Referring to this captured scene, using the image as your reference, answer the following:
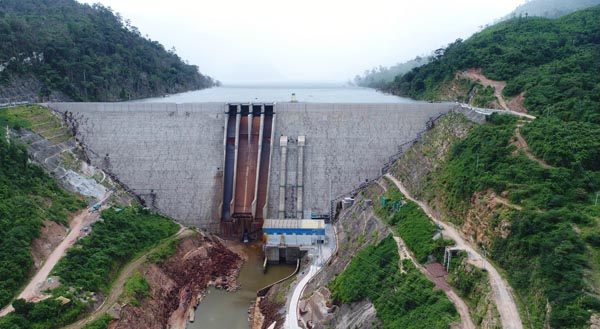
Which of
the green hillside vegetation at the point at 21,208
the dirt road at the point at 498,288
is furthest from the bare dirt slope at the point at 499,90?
the green hillside vegetation at the point at 21,208

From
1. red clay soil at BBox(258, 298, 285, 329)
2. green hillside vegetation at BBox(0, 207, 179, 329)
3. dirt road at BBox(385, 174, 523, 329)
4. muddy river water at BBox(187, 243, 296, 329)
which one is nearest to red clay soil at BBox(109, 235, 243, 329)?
muddy river water at BBox(187, 243, 296, 329)

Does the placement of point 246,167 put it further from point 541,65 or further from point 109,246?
point 541,65

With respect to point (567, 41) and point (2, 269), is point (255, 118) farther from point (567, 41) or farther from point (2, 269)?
point (567, 41)

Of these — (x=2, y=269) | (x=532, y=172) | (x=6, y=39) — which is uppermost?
(x=6, y=39)

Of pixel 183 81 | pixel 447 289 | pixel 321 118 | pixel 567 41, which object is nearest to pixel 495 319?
pixel 447 289

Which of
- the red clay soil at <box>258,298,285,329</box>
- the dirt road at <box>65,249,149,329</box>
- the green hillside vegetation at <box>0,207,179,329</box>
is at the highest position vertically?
the green hillside vegetation at <box>0,207,179,329</box>

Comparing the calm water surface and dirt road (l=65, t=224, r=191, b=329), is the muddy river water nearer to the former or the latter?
dirt road (l=65, t=224, r=191, b=329)
